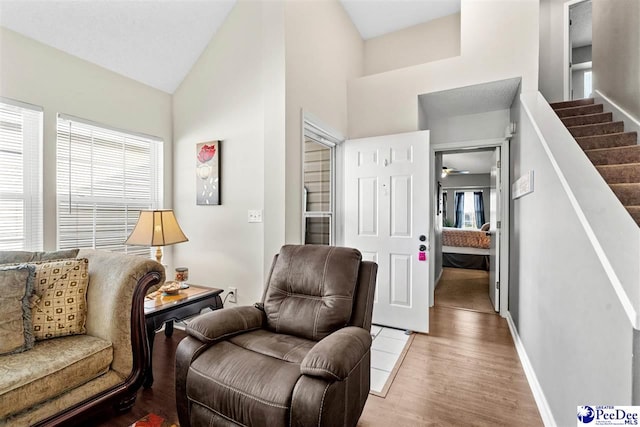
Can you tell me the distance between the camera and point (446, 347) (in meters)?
2.62

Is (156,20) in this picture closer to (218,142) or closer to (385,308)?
(218,142)

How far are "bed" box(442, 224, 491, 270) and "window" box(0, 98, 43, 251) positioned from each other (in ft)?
20.9

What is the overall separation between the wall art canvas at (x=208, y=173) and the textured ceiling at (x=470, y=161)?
4995mm

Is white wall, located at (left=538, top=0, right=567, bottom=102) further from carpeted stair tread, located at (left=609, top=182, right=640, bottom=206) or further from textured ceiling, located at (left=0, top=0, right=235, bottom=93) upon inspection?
textured ceiling, located at (left=0, top=0, right=235, bottom=93)

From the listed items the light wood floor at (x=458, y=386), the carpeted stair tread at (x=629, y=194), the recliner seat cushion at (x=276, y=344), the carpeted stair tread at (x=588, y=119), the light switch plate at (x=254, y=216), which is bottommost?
the light wood floor at (x=458, y=386)

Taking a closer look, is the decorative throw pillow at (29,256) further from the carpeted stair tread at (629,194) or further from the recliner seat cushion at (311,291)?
the carpeted stair tread at (629,194)

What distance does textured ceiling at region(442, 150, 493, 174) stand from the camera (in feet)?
20.7

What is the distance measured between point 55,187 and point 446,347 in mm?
3472

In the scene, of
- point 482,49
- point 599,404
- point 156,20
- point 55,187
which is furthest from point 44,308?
point 482,49

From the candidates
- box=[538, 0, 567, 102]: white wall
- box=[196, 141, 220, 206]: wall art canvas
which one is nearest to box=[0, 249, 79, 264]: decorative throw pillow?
box=[196, 141, 220, 206]: wall art canvas

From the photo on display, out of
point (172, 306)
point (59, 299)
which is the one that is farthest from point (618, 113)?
point (59, 299)

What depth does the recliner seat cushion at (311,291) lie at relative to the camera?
1.71 m

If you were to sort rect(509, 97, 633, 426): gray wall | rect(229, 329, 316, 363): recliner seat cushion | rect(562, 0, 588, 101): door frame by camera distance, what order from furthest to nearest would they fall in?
rect(562, 0, 588, 101): door frame, rect(229, 329, 316, 363): recliner seat cushion, rect(509, 97, 633, 426): gray wall

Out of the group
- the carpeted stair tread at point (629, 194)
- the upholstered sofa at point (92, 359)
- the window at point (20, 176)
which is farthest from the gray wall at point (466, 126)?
the window at point (20, 176)
